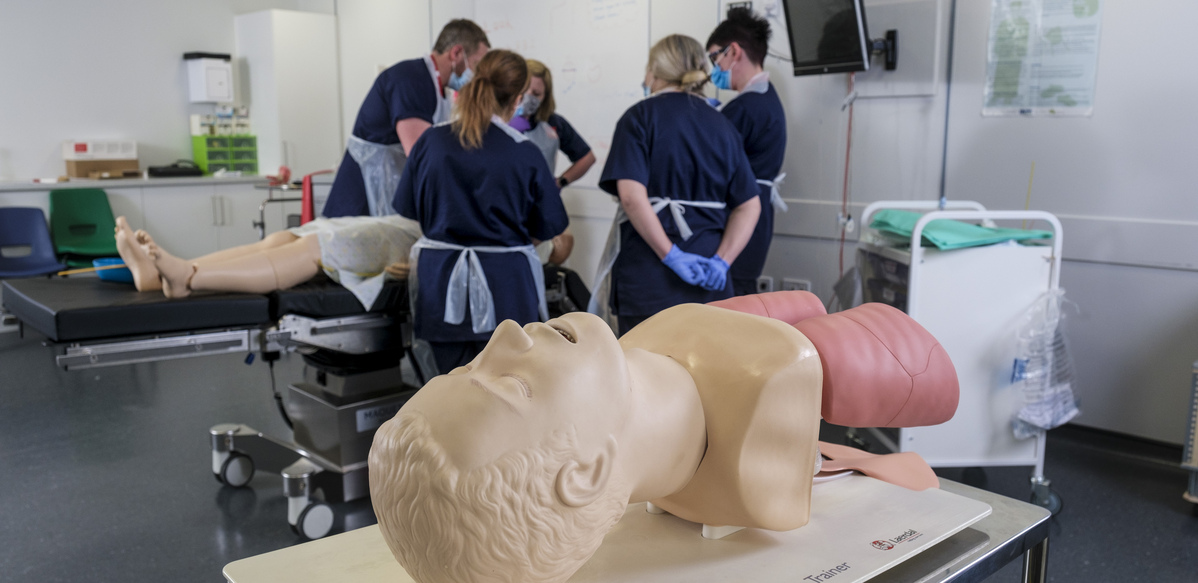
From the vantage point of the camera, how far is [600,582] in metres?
0.93

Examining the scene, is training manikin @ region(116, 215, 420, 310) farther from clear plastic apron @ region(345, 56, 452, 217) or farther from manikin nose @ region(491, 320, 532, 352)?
manikin nose @ region(491, 320, 532, 352)

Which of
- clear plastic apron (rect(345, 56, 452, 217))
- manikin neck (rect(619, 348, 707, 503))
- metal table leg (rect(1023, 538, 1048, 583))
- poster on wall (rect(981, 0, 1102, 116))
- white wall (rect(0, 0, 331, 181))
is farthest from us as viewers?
white wall (rect(0, 0, 331, 181))

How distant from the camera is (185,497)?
275 cm

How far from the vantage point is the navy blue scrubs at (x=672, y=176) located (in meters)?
2.57

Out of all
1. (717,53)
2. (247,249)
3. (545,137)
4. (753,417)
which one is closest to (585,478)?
(753,417)

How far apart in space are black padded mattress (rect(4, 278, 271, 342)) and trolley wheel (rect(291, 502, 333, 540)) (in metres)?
0.56

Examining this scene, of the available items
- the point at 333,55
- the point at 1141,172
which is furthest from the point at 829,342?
the point at 333,55

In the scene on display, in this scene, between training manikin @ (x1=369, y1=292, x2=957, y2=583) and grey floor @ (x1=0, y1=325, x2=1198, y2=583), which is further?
grey floor @ (x1=0, y1=325, x2=1198, y2=583)

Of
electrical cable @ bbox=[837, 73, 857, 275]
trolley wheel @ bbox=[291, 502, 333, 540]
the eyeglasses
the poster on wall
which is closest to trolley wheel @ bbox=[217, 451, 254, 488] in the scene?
trolley wheel @ bbox=[291, 502, 333, 540]

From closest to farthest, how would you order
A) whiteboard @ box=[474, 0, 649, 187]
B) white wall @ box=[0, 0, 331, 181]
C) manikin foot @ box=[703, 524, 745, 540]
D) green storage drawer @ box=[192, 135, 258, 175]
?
manikin foot @ box=[703, 524, 745, 540] → whiteboard @ box=[474, 0, 649, 187] → white wall @ box=[0, 0, 331, 181] → green storage drawer @ box=[192, 135, 258, 175]

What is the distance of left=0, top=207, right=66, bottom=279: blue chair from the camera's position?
5.16 m

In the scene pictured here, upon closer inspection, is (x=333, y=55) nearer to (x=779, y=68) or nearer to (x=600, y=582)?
(x=779, y=68)

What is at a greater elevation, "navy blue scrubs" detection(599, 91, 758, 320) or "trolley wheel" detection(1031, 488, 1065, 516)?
"navy blue scrubs" detection(599, 91, 758, 320)

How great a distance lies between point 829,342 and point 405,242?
2213 mm
